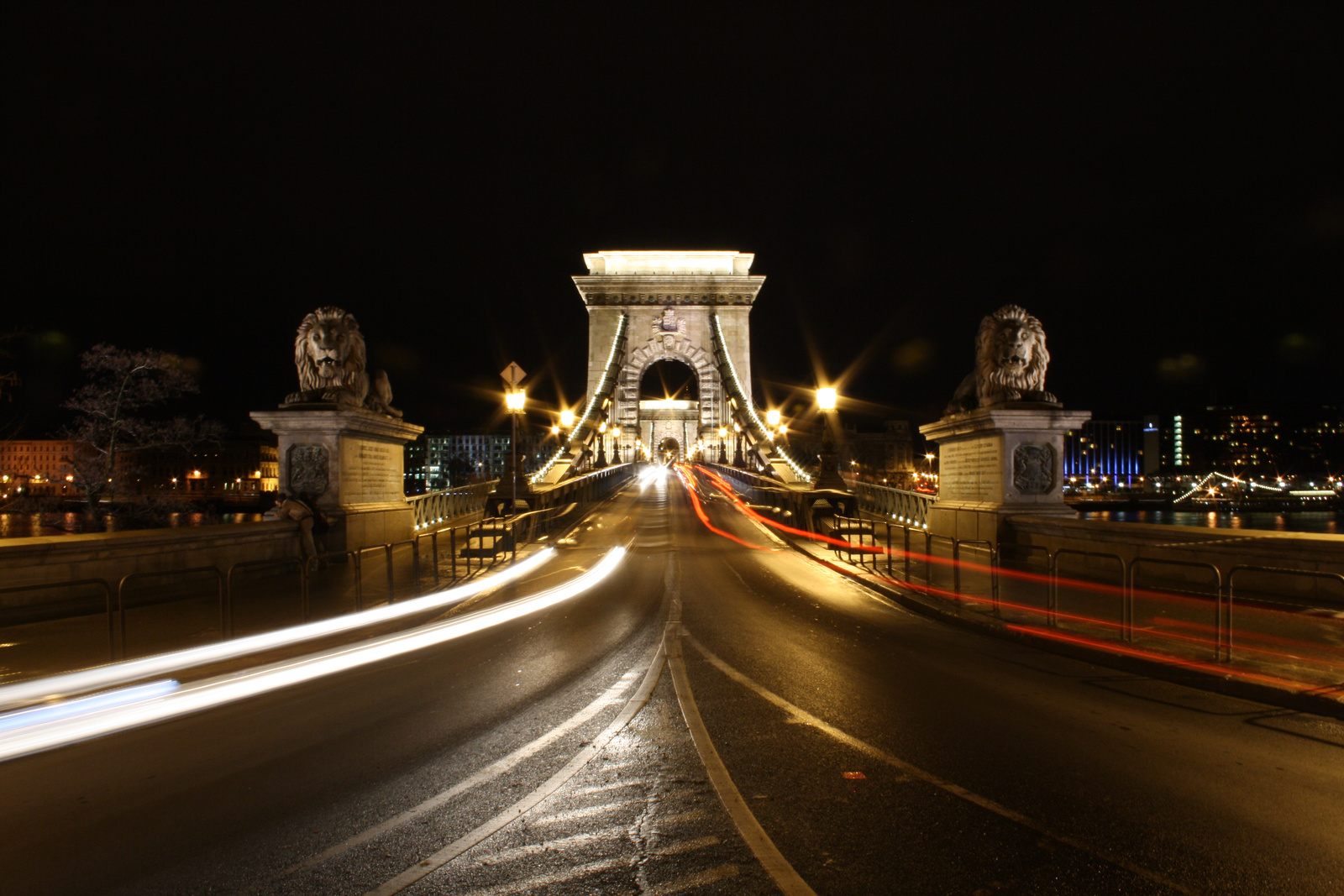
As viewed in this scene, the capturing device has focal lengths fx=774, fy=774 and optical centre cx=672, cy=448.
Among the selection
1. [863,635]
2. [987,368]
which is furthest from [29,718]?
[987,368]

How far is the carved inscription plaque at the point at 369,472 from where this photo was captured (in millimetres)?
13180

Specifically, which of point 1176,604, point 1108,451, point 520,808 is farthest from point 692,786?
point 1108,451

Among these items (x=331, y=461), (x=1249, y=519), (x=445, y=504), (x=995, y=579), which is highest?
(x=331, y=461)

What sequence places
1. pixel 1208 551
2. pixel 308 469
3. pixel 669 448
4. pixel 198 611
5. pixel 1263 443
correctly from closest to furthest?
1. pixel 198 611
2. pixel 1208 551
3. pixel 308 469
4. pixel 1263 443
5. pixel 669 448

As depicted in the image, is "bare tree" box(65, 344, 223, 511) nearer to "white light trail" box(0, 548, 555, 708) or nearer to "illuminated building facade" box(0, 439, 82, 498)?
"white light trail" box(0, 548, 555, 708)

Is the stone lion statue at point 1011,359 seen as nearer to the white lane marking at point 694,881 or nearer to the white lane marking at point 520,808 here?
the white lane marking at point 520,808

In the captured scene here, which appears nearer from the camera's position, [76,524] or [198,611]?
[198,611]

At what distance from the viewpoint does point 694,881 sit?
311 cm

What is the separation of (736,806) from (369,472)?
11927 millimetres

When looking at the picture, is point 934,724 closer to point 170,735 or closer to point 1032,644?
point 1032,644

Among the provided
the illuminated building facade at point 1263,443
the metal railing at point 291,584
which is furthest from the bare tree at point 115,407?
the illuminated building facade at point 1263,443

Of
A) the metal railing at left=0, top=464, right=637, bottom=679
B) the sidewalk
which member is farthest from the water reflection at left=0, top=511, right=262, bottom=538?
the sidewalk

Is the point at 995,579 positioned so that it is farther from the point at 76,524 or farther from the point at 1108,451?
the point at 1108,451

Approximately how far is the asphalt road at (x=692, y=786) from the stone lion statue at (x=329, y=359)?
7.99 m
